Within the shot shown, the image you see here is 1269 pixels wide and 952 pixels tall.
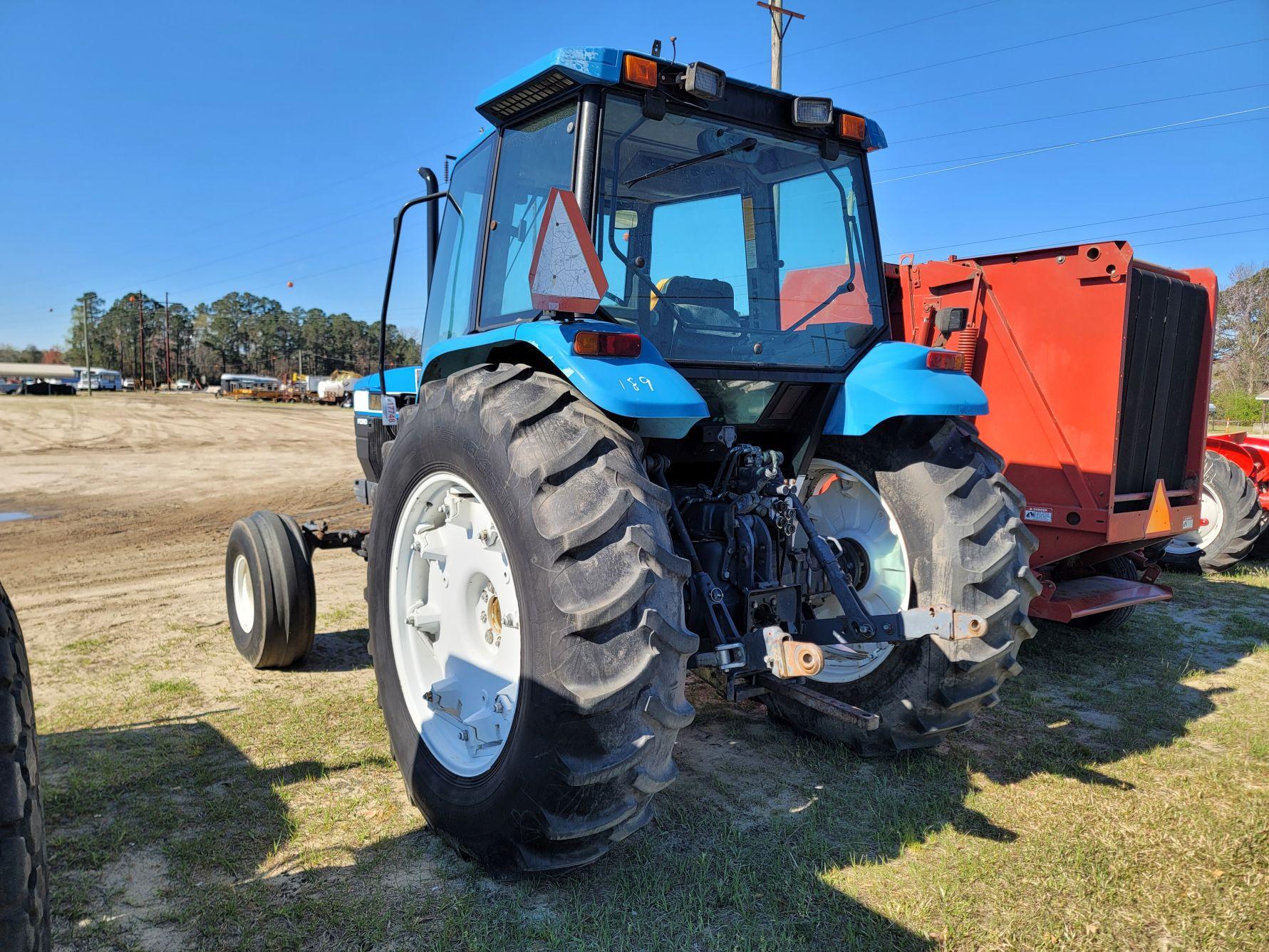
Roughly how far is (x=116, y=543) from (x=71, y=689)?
4963mm

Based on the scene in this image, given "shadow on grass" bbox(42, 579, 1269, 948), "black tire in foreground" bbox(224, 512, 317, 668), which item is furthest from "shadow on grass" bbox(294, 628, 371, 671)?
"shadow on grass" bbox(42, 579, 1269, 948)

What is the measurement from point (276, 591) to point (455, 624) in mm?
1905

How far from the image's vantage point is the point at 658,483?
310 centimetres

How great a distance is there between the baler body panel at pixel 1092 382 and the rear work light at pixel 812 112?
2.00 m

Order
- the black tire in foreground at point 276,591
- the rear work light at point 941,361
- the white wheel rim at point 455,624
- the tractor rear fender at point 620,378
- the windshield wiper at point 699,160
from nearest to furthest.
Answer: the tractor rear fender at point 620,378, the white wheel rim at point 455,624, the windshield wiper at point 699,160, the rear work light at point 941,361, the black tire in foreground at point 276,591

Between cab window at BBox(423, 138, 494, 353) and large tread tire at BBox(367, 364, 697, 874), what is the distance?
4.31 ft

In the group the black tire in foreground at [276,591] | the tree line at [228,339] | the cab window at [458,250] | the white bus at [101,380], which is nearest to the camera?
the cab window at [458,250]

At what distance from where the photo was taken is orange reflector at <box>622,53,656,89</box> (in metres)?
2.92

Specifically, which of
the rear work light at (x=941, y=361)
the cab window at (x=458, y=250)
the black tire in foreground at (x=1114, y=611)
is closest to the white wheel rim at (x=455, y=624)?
the cab window at (x=458, y=250)

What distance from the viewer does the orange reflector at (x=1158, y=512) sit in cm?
528

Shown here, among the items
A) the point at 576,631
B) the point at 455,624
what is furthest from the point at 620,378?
the point at 455,624

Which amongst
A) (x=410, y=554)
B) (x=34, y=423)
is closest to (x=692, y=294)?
(x=410, y=554)

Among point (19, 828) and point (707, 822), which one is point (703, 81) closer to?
point (707, 822)

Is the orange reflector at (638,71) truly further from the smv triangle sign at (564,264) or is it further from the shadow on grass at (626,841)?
the shadow on grass at (626,841)
